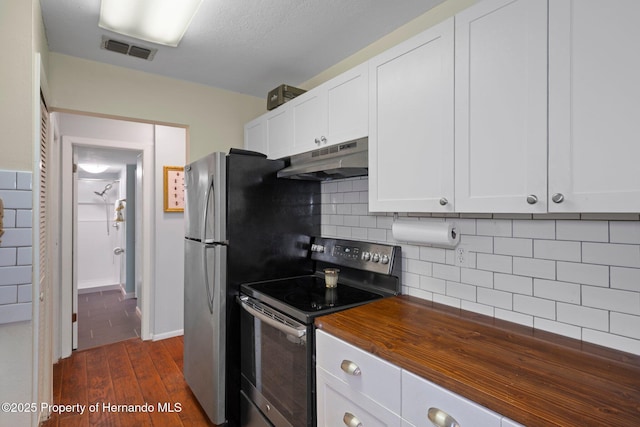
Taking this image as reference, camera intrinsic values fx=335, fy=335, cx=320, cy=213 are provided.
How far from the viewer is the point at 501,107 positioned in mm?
1178

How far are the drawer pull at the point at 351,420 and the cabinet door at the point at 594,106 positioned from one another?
39.5 inches

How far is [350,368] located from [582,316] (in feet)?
2.86

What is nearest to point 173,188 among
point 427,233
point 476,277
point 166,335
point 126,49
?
point 166,335

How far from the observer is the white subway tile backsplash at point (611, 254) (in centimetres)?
112

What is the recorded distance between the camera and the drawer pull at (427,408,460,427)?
36.9 inches

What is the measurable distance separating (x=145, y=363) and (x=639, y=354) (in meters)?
3.30

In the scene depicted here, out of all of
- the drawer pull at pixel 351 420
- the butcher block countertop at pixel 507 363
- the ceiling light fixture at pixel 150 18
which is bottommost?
the drawer pull at pixel 351 420

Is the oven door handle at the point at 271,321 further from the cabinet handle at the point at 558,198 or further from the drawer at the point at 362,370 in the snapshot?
the cabinet handle at the point at 558,198

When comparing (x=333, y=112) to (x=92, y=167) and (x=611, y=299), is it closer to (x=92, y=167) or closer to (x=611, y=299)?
(x=611, y=299)

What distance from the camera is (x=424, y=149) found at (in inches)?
57.0

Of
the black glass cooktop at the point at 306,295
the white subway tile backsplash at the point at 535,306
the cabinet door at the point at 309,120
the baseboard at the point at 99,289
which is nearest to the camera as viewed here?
the white subway tile backsplash at the point at 535,306

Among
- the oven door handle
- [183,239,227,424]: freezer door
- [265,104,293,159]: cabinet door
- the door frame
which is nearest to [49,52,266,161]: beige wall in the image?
[265,104,293,159]: cabinet door

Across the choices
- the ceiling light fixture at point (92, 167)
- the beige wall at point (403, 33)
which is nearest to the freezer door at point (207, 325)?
the beige wall at point (403, 33)

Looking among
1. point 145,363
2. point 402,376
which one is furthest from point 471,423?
point 145,363
